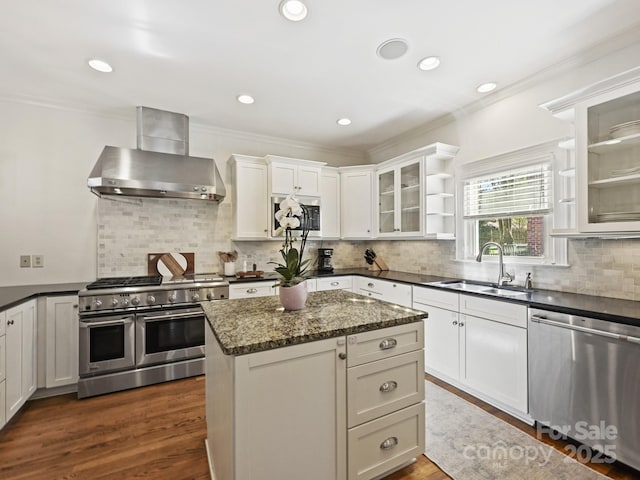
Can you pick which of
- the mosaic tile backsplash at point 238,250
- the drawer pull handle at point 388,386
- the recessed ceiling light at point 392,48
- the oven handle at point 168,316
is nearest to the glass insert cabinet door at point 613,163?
the mosaic tile backsplash at point 238,250

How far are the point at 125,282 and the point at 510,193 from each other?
12.7 feet

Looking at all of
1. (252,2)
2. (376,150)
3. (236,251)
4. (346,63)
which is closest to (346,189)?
(376,150)

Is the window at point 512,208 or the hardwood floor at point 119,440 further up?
the window at point 512,208

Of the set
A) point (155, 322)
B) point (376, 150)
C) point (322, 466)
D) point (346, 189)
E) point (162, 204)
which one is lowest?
point (322, 466)

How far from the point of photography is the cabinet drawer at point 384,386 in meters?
1.49

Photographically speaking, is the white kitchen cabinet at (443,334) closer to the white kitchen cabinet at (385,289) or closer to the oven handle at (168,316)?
the white kitchen cabinet at (385,289)

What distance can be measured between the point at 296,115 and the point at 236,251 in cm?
182

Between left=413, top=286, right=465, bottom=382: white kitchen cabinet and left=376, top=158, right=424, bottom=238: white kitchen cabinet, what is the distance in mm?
837

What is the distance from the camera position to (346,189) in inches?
169

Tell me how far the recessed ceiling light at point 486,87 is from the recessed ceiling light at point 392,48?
39.2 inches

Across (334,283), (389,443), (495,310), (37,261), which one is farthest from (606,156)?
(37,261)

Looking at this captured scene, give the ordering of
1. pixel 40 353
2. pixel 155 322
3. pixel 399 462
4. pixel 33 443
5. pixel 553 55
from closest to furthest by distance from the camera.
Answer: pixel 399 462 < pixel 33 443 < pixel 553 55 < pixel 40 353 < pixel 155 322

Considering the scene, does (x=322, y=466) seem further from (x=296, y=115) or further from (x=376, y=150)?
(x=376, y=150)

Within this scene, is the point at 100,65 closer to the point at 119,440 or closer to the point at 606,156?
the point at 119,440
